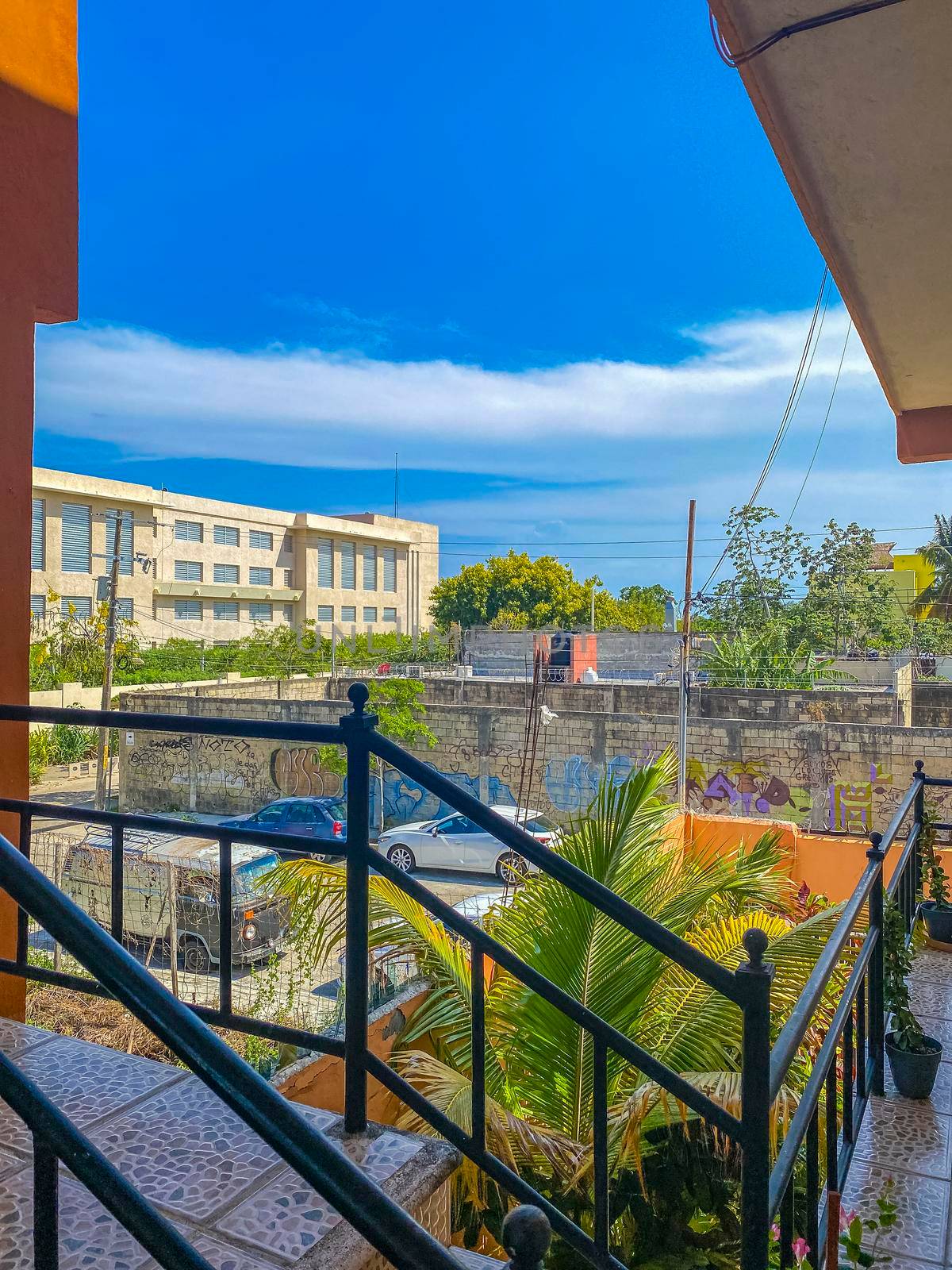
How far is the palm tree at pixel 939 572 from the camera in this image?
32.2m

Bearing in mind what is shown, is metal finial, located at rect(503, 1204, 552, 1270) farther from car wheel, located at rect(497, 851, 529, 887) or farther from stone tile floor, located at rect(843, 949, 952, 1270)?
stone tile floor, located at rect(843, 949, 952, 1270)

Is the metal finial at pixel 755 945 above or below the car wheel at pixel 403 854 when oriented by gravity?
above

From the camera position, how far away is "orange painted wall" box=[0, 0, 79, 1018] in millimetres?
2439

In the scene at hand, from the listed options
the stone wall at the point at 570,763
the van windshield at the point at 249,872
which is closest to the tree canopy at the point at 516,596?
the stone wall at the point at 570,763

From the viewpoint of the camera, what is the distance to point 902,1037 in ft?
8.68

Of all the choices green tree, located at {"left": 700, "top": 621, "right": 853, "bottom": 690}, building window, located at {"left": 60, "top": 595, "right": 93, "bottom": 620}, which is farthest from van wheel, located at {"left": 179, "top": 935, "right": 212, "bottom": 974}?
building window, located at {"left": 60, "top": 595, "right": 93, "bottom": 620}

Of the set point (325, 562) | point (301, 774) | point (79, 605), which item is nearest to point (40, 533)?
point (79, 605)

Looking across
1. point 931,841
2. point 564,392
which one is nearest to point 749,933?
point 931,841

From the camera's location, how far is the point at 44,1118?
68 cm

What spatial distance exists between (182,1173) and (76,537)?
33.4 m

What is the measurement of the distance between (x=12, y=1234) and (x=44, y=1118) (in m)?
1.00

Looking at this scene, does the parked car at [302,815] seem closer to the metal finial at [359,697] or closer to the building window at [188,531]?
the metal finial at [359,697]

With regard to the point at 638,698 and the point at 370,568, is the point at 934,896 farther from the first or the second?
the point at 370,568

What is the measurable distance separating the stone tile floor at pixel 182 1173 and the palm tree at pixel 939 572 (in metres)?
34.2
